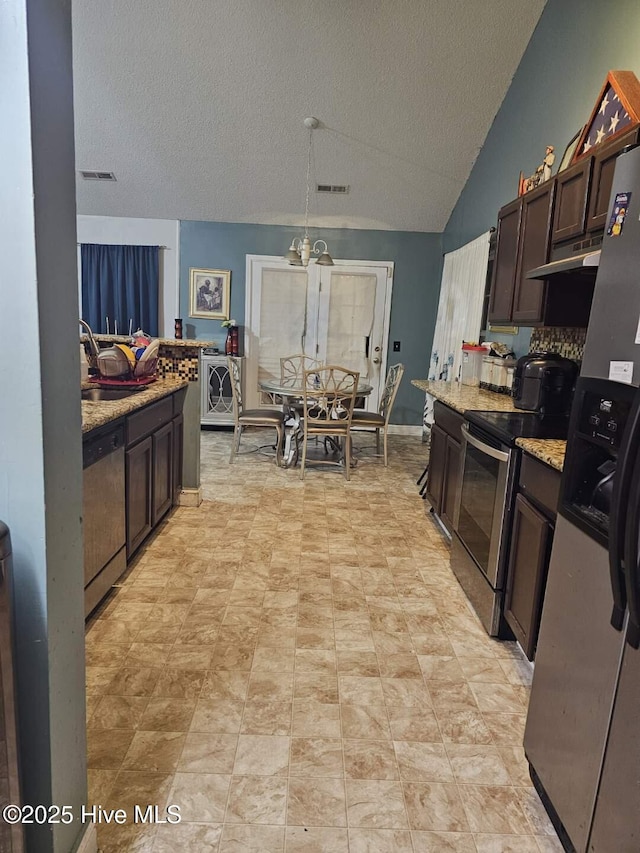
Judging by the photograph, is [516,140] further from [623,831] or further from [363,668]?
[623,831]

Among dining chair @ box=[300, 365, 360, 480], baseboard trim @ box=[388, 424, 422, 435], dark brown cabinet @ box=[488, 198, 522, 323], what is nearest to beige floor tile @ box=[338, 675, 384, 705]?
dark brown cabinet @ box=[488, 198, 522, 323]

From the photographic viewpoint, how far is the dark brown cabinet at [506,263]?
321cm

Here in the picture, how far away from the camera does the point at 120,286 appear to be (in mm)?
6266

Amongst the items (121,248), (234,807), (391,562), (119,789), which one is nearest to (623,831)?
(234,807)

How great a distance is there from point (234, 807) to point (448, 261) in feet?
18.2

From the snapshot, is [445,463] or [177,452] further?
[177,452]

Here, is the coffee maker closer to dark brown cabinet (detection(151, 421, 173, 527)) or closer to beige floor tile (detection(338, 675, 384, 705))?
beige floor tile (detection(338, 675, 384, 705))

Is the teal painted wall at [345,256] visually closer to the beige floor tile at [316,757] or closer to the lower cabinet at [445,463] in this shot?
the lower cabinet at [445,463]

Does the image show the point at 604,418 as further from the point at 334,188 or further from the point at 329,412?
the point at 334,188

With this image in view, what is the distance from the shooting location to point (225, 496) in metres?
3.95

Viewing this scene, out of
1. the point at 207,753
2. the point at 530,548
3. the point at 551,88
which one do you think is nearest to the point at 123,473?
the point at 207,753

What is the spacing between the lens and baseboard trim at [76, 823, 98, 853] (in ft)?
3.91

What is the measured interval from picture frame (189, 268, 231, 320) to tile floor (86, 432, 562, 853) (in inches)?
151

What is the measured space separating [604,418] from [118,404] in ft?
6.12
